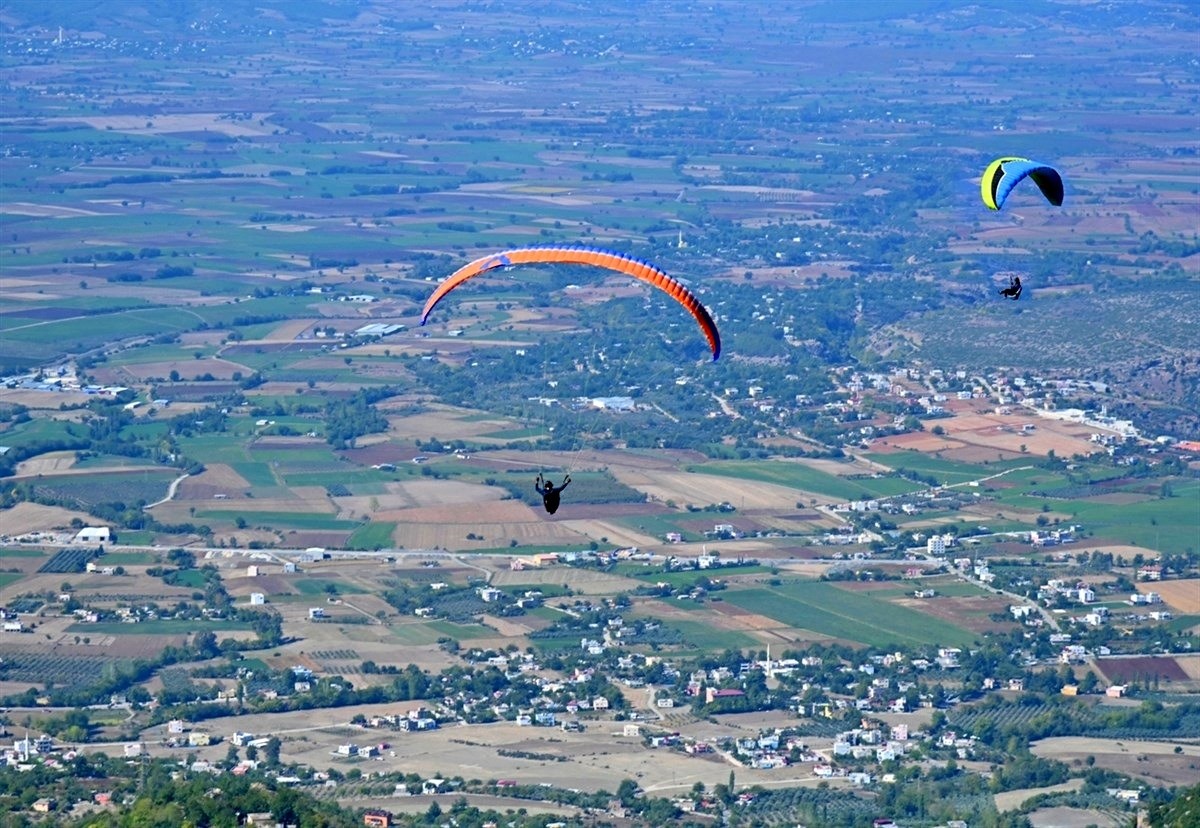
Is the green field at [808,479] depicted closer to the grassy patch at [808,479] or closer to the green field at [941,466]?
the grassy patch at [808,479]

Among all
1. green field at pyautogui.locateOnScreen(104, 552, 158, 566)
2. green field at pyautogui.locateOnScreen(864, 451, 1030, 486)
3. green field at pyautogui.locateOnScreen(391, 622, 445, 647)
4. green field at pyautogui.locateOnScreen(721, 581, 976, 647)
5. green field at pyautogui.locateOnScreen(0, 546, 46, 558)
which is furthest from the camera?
green field at pyautogui.locateOnScreen(864, 451, 1030, 486)

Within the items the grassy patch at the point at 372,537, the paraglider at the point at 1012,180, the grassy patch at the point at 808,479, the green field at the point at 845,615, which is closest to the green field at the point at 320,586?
the grassy patch at the point at 372,537

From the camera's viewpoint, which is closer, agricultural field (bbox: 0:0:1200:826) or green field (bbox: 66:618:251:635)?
agricultural field (bbox: 0:0:1200:826)

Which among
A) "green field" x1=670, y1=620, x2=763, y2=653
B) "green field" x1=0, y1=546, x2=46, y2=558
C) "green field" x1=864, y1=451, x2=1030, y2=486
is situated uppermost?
"green field" x1=864, y1=451, x2=1030, y2=486

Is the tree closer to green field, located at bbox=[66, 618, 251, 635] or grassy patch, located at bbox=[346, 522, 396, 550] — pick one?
green field, located at bbox=[66, 618, 251, 635]

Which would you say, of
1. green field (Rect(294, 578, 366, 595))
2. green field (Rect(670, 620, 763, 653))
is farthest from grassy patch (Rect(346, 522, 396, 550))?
green field (Rect(670, 620, 763, 653))

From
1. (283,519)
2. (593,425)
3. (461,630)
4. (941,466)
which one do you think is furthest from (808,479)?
(461,630)
